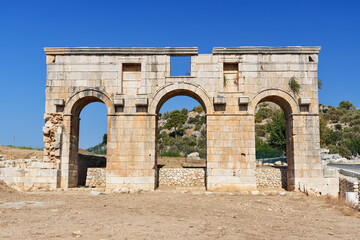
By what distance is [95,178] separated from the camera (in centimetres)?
1656

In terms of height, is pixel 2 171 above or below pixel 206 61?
below

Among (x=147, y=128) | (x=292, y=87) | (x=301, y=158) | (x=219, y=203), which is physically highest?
(x=292, y=87)

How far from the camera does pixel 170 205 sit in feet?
33.1

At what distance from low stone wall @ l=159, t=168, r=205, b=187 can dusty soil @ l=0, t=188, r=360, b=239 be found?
3.61 m

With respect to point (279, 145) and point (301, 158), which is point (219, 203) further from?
point (279, 145)

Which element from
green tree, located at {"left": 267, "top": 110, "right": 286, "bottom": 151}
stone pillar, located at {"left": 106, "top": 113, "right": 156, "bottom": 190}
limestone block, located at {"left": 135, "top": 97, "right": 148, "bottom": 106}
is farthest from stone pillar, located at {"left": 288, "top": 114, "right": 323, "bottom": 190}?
green tree, located at {"left": 267, "top": 110, "right": 286, "bottom": 151}

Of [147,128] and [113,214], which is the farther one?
[147,128]

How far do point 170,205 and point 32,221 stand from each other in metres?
4.12

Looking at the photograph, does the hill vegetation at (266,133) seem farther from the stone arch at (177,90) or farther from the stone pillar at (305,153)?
the stone arch at (177,90)

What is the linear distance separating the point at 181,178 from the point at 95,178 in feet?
14.6

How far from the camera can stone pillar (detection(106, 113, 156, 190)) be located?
1409 centimetres

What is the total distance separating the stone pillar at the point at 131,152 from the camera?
14.1 m

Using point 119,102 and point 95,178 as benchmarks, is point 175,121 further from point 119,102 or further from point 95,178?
point 119,102

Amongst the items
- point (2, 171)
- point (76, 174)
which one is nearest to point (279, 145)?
point (76, 174)
